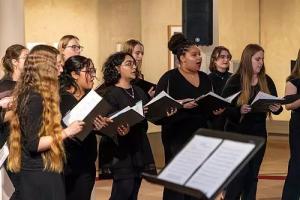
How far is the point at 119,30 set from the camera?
11.7 meters

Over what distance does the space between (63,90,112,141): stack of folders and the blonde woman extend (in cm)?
26

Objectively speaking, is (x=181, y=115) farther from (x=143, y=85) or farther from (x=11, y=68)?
(x=11, y=68)

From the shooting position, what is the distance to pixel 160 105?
6.57 meters

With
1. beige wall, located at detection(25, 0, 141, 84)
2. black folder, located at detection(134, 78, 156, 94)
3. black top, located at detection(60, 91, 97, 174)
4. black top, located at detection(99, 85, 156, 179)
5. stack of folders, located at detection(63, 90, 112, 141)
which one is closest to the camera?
stack of folders, located at detection(63, 90, 112, 141)

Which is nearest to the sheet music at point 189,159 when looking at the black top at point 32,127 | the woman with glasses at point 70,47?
the black top at point 32,127

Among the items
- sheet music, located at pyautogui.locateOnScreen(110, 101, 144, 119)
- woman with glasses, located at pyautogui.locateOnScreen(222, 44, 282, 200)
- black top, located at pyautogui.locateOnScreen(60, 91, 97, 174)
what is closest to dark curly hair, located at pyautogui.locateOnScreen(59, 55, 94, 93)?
black top, located at pyautogui.locateOnScreen(60, 91, 97, 174)

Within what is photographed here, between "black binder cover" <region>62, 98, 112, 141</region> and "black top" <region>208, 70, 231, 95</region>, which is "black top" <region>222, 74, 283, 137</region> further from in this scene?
"black binder cover" <region>62, 98, 112, 141</region>

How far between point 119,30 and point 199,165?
328 inches

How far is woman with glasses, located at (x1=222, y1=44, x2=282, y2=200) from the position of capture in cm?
716

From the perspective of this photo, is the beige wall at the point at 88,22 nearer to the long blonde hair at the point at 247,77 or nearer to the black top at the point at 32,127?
the long blonde hair at the point at 247,77

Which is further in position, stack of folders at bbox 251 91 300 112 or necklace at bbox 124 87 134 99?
stack of folders at bbox 251 91 300 112

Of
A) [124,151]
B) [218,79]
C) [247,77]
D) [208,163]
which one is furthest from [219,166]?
[218,79]

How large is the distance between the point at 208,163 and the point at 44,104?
167 cm

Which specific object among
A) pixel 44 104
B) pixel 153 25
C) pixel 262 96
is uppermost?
pixel 153 25
